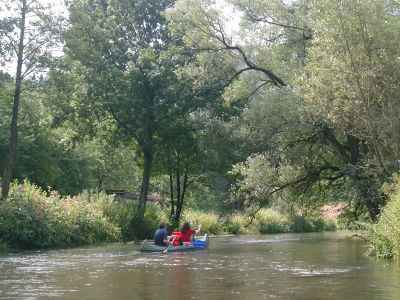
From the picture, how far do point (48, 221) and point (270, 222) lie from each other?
31298mm

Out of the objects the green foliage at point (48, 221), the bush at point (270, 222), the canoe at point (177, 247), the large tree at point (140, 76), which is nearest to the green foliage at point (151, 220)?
the large tree at point (140, 76)

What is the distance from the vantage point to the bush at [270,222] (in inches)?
2206

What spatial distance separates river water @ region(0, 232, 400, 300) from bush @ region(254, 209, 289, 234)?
30.0 meters

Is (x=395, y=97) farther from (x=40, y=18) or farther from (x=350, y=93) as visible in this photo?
(x=40, y=18)

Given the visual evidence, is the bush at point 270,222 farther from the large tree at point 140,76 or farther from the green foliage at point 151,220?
the large tree at point 140,76

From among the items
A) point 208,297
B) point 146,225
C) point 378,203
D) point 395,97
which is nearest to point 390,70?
point 395,97

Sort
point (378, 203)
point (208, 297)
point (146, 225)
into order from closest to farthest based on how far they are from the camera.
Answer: point (208, 297) < point (378, 203) < point (146, 225)

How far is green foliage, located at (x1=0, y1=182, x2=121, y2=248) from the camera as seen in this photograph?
91.1 ft

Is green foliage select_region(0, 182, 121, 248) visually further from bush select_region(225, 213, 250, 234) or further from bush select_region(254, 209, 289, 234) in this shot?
bush select_region(254, 209, 289, 234)

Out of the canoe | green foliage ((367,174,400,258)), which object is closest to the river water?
green foliage ((367,174,400,258))

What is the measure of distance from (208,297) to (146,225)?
84.9ft

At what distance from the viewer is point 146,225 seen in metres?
39.1

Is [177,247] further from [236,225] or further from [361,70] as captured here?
[236,225]

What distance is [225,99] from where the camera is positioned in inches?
1363
